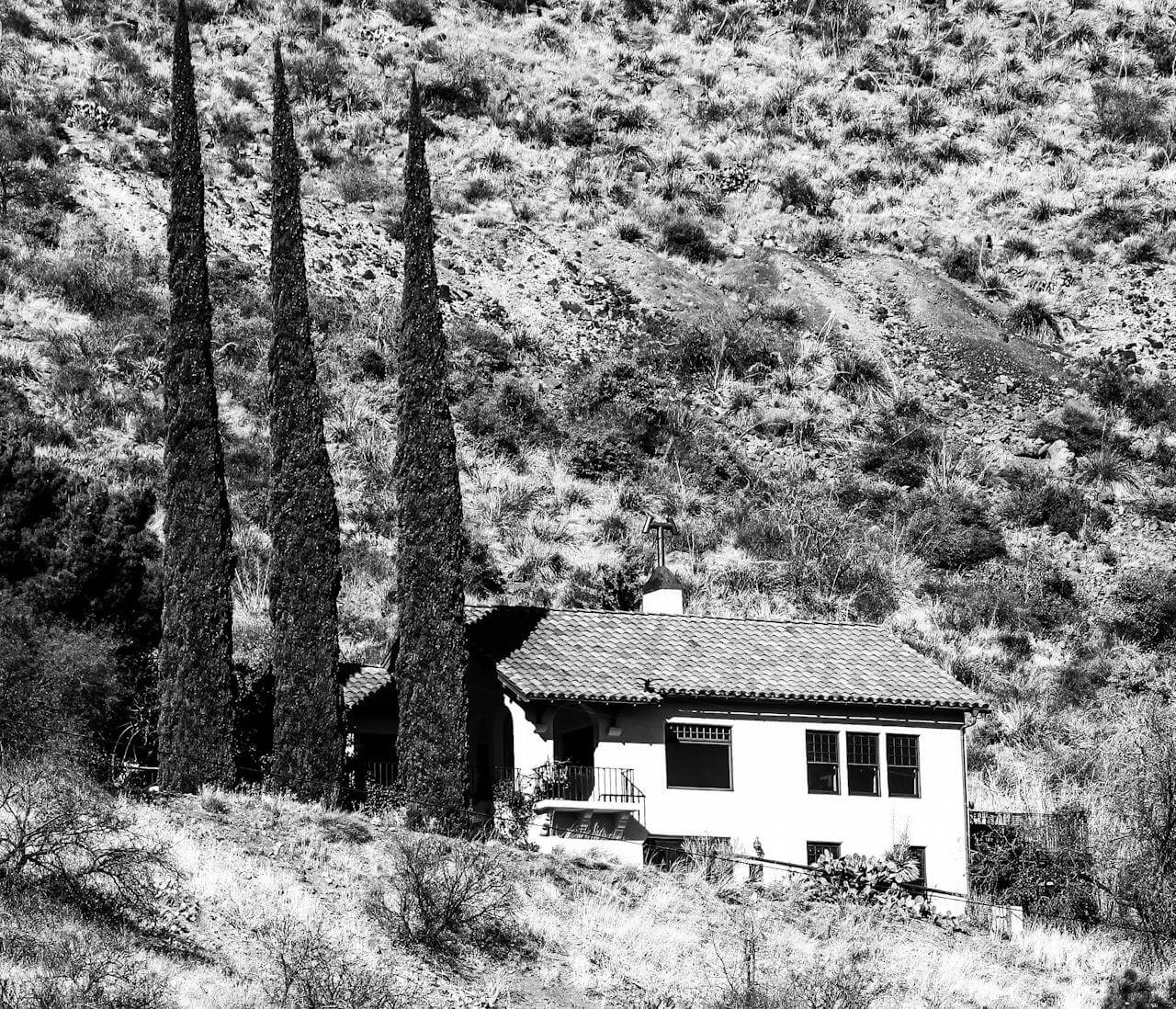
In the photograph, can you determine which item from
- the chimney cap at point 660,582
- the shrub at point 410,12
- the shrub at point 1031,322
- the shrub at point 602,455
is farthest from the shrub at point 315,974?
the shrub at point 410,12

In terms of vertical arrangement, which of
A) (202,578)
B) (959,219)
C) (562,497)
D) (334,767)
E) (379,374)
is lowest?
(334,767)

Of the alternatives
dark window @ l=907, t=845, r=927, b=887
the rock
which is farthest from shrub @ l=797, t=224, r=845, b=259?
dark window @ l=907, t=845, r=927, b=887

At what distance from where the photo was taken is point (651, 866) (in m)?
30.6

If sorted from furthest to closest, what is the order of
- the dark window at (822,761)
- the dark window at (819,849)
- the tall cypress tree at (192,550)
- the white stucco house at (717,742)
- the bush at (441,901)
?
the dark window at (822,761)
the dark window at (819,849)
the white stucco house at (717,742)
the tall cypress tree at (192,550)
the bush at (441,901)

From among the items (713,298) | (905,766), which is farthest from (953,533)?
(905,766)

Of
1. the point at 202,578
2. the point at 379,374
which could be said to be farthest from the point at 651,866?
the point at 379,374

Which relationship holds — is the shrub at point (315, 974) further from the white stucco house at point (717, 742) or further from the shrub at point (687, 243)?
the shrub at point (687, 243)

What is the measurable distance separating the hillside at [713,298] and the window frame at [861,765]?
7.31m

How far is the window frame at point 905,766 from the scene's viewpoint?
112 ft

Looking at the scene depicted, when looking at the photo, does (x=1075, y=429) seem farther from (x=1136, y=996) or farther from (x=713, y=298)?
(x=1136, y=996)

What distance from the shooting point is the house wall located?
32844 mm

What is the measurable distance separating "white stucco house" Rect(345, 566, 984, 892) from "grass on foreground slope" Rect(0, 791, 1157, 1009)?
7.78ft

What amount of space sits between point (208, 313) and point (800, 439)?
100ft

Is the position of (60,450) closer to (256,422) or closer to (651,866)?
(256,422)
